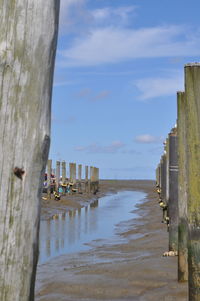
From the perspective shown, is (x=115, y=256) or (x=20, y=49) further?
(x=115, y=256)

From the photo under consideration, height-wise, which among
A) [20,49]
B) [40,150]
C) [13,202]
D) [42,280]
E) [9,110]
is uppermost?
[20,49]

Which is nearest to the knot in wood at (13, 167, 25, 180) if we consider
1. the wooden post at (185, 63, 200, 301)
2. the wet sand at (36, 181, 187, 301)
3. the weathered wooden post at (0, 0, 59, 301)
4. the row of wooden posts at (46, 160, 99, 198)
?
the weathered wooden post at (0, 0, 59, 301)

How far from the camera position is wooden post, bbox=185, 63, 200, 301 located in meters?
4.73

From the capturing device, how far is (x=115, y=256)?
996cm

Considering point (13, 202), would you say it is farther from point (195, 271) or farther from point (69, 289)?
point (69, 289)

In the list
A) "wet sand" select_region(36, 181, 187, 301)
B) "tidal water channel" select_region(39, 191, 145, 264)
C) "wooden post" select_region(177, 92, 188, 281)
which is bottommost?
"tidal water channel" select_region(39, 191, 145, 264)

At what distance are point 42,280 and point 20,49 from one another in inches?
240

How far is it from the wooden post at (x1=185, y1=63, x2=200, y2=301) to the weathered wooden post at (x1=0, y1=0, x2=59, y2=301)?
2631mm

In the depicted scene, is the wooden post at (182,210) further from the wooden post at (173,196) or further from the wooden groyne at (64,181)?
the wooden groyne at (64,181)

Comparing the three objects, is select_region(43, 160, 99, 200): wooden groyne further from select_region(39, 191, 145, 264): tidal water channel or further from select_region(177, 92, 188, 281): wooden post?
select_region(177, 92, 188, 281): wooden post

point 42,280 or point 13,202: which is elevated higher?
point 13,202

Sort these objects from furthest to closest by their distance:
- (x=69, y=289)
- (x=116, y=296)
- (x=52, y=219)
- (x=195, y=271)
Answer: (x=52, y=219) < (x=69, y=289) < (x=116, y=296) < (x=195, y=271)

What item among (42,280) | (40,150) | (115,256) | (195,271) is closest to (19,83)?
(40,150)

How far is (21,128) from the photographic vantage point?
2.25 meters
